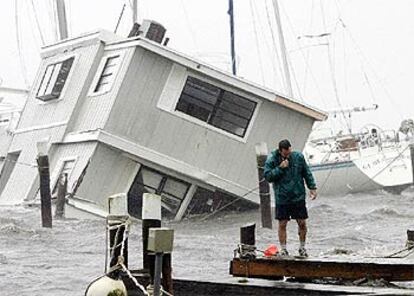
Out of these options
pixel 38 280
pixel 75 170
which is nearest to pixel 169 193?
pixel 75 170

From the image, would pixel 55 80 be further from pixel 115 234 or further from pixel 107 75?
pixel 115 234

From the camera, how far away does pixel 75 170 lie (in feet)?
71.3

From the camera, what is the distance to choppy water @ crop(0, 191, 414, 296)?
508 inches

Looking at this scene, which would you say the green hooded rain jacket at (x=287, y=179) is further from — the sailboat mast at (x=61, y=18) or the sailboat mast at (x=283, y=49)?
the sailboat mast at (x=283, y=49)

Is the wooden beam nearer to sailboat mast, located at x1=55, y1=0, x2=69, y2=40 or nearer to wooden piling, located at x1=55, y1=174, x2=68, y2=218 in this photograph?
wooden piling, located at x1=55, y1=174, x2=68, y2=218

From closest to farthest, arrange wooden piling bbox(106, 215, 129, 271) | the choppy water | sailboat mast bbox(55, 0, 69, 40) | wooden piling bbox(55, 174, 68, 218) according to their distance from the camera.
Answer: wooden piling bbox(106, 215, 129, 271) → the choppy water → wooden piling bbox(55, 174, 68, 218) → sailboat mast bbox(55, 0, 69, 40)

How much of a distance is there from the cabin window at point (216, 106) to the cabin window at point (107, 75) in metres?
1.89

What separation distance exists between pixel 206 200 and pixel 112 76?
418 cm

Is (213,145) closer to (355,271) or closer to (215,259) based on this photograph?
(215,259)

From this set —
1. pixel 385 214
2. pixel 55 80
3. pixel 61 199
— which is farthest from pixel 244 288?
pixel 385 214

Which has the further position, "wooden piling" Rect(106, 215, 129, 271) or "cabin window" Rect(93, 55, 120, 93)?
"cabin window" Rect(93, 55, 120, 93)

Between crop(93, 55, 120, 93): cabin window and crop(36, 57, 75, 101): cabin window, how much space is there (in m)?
1.64

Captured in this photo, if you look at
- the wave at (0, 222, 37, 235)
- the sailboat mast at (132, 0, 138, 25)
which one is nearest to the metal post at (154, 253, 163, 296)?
the wave at (0, 222, 37, 235)

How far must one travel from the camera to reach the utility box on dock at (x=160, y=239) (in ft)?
24.6
